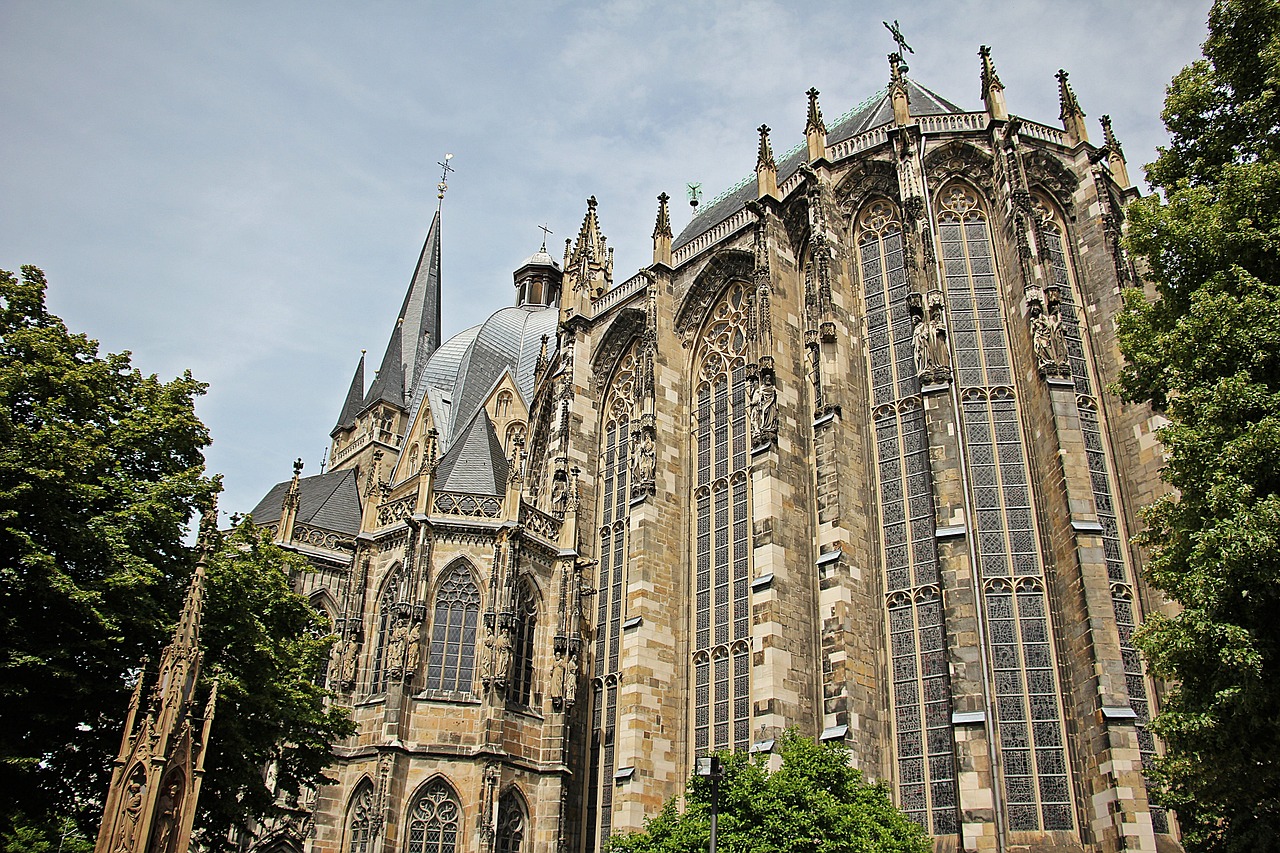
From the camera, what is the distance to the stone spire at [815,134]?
74.2ft

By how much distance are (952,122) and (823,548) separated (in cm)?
1059

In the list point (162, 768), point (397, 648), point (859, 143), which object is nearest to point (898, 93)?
point (859, 143)

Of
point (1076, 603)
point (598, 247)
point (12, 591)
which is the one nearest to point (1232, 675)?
point (1076, 603)

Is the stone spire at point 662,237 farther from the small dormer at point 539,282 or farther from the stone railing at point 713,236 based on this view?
the small dormer at point 539,282

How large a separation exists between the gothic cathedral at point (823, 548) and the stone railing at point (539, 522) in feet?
0.29

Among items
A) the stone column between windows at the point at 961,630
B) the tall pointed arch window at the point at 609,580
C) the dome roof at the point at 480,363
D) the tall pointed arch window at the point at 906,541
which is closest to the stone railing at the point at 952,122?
the tall pointed arch window at the point at 906,541

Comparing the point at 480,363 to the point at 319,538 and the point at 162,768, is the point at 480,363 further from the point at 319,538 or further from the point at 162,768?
the point at 162,768

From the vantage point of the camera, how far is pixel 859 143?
22.5 metres

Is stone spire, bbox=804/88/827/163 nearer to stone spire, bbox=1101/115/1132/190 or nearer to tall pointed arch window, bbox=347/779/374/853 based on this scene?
stone spire, bbox=1101/115/1132/190

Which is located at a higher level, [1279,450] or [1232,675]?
[1279,450]

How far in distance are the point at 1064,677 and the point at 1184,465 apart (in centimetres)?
705

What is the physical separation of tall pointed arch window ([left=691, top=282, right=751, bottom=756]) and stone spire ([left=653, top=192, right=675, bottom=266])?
6.84ft

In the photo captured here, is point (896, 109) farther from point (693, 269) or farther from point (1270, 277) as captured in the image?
point (1270, 277)

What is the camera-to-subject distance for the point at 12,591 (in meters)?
12.2
